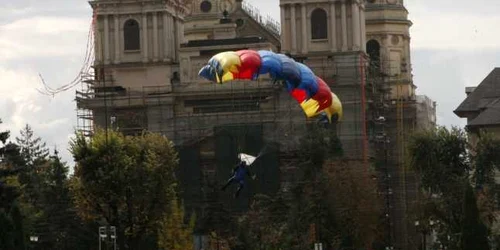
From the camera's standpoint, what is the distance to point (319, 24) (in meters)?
156

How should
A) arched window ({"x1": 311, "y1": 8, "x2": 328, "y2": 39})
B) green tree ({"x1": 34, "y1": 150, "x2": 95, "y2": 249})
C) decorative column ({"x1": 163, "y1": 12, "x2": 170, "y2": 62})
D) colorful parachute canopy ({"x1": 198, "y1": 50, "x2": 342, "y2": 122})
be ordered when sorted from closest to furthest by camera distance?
colorful parachute canopy ({"x1": 198, "y1": 50, "x2": 342, "y2": 122}), green tree ({"x1": 34, "y1": 150, "x2": 95, "y2": 249}), arched window ({"x1": 311, "y1": 8, "x2": 328, "y2": 39}), decorative column ({"x1": 163, "y1": 12, "x2": 170, "y2": 62})

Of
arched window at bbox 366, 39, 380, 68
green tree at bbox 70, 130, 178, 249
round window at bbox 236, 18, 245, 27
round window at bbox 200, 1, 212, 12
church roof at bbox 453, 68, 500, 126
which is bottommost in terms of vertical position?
green tree at bbox 70, 130, 178, 249

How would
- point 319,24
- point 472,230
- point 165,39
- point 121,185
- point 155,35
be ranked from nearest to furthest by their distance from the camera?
point 472,230 → point 121,185 → point 319,24 → point 155,35 → point 165,39

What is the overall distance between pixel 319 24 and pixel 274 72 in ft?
137

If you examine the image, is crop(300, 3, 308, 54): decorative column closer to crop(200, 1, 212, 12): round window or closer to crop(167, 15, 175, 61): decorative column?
crop(167, 15, 175, 61): decorative column

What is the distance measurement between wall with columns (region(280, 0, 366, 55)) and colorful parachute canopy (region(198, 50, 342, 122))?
117 ft

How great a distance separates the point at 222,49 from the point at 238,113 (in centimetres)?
641

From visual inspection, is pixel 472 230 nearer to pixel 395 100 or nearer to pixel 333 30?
pixel 333 30

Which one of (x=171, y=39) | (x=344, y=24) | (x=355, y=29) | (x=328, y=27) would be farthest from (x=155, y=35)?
(x=355, y=29)

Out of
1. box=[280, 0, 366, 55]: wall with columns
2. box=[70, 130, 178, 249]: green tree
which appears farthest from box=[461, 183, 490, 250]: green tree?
box=[280, 0, 366, 55]: wall with columns

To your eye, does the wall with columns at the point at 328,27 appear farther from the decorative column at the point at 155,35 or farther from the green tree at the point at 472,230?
the green tree at the point at 472,230

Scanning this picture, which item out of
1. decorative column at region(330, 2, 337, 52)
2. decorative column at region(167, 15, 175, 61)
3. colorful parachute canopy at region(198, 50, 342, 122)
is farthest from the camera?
decorative column at region(167, 15, 175, 61)

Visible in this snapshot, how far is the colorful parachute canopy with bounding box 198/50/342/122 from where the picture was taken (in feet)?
374

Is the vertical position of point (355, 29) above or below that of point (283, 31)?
below
